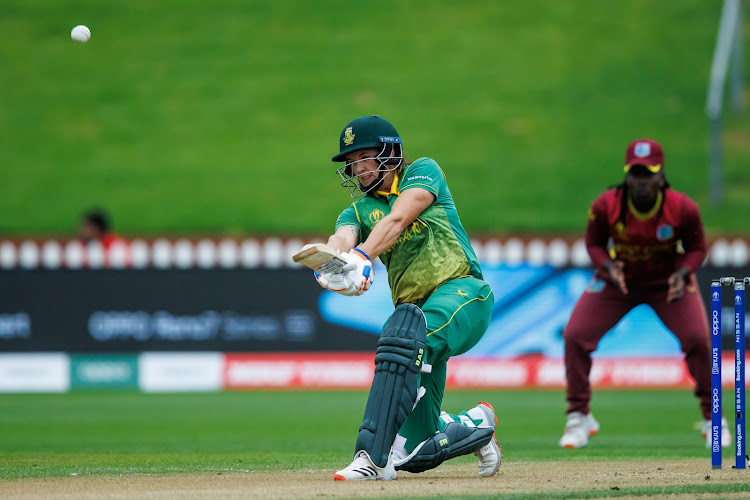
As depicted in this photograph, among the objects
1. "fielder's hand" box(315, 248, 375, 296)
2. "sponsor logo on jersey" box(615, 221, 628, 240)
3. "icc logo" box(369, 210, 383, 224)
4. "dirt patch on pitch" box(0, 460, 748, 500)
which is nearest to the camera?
"dirt patch on pitch" box(0, 460, 748, 500)

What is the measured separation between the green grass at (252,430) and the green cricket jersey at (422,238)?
4.09 feet

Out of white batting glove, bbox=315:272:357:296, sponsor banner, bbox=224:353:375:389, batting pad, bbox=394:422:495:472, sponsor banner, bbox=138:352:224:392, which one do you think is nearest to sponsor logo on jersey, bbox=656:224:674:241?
batting pad, bbox=394:422:495:472

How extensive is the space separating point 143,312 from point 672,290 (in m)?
8.51

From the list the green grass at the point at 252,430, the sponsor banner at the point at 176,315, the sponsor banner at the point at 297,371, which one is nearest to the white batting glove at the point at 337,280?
the green grass at the point at 252,430

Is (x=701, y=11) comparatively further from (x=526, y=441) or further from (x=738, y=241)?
(x=526, y=441)

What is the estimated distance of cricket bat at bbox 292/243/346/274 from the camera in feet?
16.7

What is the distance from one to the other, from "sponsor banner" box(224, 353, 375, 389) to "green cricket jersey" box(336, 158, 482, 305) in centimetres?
888

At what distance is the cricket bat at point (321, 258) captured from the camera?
510cm

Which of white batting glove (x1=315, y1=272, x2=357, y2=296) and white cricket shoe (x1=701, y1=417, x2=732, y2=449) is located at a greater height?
white batting glove (x1=315, y1=272, x2=357, y2=296)

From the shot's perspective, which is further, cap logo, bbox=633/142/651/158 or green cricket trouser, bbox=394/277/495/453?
cap logo, bbox=633/142/651/158

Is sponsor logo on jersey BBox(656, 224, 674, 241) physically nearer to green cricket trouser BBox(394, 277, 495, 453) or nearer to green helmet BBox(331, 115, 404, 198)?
green cricket trouser BBox(394, 277, 495, 453)

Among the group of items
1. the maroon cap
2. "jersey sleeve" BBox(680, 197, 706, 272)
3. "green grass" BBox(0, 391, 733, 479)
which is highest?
the maroon cap

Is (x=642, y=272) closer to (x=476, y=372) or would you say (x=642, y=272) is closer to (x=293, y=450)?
(x=293, y=450)

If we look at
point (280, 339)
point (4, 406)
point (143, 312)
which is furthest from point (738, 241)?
point (4, 406)
